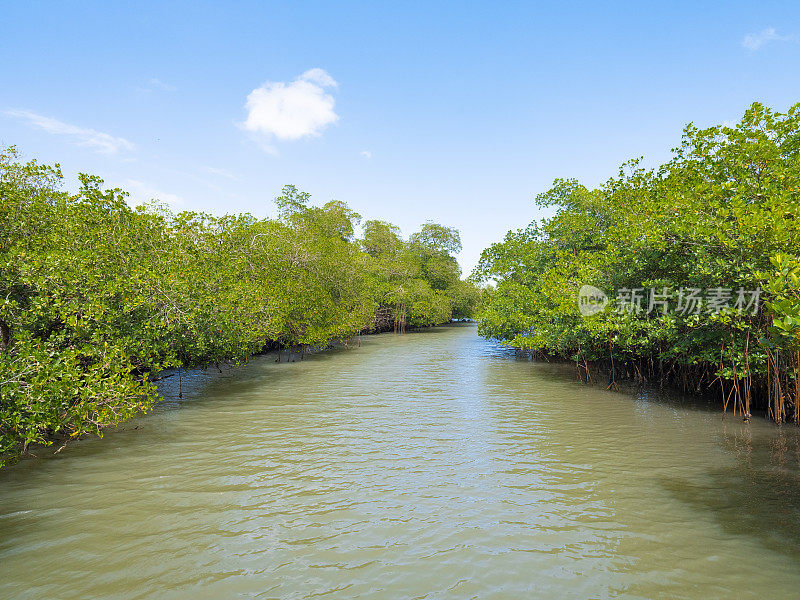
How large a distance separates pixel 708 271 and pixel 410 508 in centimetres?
748

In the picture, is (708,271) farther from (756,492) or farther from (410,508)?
(410,508)

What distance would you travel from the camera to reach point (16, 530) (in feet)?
16.6

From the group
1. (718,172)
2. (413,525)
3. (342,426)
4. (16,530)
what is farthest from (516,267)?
(16,530)

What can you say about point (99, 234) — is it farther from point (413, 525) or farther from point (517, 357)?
point (517, 357)

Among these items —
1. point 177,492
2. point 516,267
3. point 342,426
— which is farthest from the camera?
point 516,267

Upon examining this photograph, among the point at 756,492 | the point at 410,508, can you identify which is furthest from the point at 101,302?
the point at 756,492

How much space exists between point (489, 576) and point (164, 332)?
8739mm

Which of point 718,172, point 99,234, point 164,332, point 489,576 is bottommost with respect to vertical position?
point 489,576

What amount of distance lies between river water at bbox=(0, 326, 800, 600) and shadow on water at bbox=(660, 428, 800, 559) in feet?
0.11

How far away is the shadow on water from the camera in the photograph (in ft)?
16.4

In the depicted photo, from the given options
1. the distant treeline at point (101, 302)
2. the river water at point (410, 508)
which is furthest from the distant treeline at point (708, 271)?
the distant treeline at point (101, 302)

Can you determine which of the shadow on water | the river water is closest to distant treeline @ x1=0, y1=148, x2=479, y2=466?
the river water

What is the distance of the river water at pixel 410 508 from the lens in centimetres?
417

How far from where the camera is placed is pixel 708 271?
Result: 29.0ft
